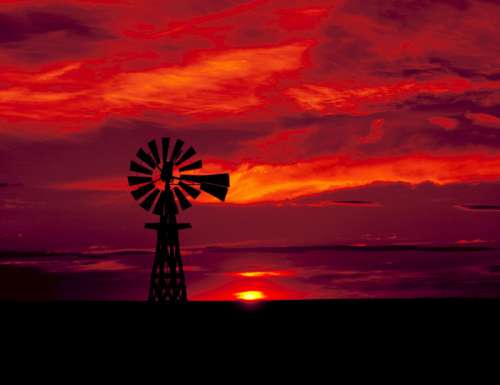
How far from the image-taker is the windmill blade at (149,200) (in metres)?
40.8

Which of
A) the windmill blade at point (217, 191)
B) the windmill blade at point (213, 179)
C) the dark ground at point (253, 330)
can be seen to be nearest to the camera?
the dark ground at point (253, 330)

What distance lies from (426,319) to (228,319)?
7.53 meters

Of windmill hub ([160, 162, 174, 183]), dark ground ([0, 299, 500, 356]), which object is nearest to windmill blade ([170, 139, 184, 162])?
windmill hub ([160, 162, 174, 183])

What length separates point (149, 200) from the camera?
40844mm

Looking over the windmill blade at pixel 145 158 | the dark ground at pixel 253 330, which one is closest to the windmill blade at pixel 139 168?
the windmill blade at pixel 145 158

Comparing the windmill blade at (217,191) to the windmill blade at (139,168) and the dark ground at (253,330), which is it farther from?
the dark ground at (253,330)

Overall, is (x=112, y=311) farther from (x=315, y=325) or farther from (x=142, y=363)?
(x=142, y=363)

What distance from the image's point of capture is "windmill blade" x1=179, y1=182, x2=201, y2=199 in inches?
1607

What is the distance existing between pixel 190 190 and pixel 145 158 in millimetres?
2769

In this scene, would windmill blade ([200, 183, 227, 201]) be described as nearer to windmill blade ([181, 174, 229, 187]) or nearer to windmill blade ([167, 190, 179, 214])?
windmill blade ([181, 174, 229, 187])

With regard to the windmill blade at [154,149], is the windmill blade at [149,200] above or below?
below

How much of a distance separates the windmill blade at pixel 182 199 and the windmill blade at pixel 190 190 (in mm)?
272

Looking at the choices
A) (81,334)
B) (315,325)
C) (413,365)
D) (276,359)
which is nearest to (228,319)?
(315,325)

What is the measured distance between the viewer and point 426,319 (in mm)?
31516
